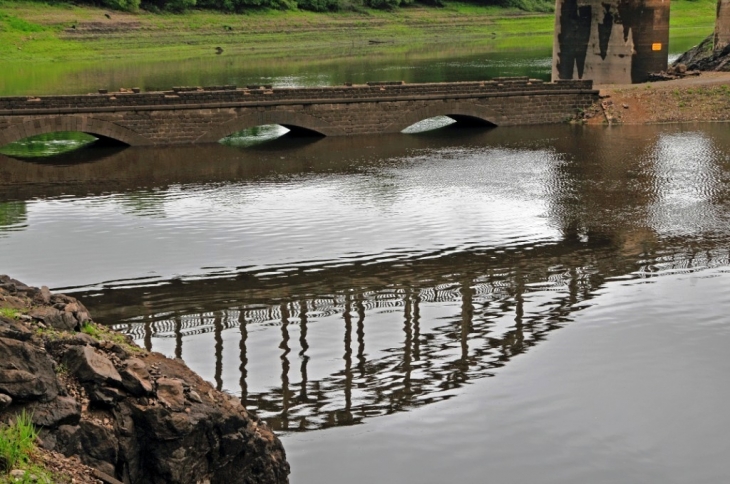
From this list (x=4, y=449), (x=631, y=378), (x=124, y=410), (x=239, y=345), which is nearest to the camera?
(x=4, y=449)

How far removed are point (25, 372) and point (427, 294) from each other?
39.3 ft

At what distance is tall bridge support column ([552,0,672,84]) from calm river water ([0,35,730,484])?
15972 millimetres

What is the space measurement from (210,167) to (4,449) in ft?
92.3

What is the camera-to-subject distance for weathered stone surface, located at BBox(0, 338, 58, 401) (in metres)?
10.3

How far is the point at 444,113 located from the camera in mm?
45375

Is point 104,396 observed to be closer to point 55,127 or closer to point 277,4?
point 55,127

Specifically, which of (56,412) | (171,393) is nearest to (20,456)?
(56,412)

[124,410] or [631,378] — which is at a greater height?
[124,410]

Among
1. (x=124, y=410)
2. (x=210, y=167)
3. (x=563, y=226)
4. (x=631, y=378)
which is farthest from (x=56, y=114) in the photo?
(x=124, y=410)

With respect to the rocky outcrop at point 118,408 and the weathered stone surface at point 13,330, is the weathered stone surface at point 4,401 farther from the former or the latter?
the weathered stone surface at point 13,330

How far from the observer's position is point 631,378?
56.0 feet

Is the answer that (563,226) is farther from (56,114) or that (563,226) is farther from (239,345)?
(56,114)

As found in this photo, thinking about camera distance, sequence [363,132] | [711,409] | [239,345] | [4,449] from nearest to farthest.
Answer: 1. [4,449]
2. [711,409]
3. [239,345]
4. [363,132]

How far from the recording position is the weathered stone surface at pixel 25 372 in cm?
1028
